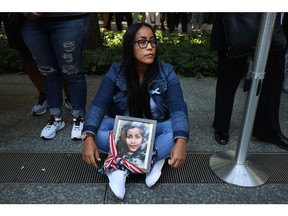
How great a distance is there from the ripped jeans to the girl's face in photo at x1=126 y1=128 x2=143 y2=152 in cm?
81

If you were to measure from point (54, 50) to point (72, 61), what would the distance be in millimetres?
171

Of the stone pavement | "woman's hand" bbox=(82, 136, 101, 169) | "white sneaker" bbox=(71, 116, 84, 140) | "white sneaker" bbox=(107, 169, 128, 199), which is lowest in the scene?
the stone pavement

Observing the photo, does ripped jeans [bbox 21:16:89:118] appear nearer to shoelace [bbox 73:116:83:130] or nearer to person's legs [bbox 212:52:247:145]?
shoelace [bbox 73:116:83:130]

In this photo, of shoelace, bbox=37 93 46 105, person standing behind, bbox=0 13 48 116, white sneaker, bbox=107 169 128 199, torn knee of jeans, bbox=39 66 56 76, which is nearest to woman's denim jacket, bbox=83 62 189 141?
white sneaker, bbox=107 169 128 199

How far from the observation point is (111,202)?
1808 millimetres

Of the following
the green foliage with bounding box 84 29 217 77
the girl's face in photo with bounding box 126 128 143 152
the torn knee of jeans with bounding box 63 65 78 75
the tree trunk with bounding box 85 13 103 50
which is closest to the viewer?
the girl's face in photo with bounding box 126 128 143 152

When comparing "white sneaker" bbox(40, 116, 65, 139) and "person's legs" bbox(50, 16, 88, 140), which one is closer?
"person's legs" bbox(50, 16, 88, 140)

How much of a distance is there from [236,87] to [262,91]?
21cm

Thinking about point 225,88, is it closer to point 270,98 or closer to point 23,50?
point 270,98

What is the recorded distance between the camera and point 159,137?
2064mm

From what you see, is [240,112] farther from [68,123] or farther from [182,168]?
[68,123]

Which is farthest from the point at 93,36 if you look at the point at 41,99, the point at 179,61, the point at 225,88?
the point at 225,88

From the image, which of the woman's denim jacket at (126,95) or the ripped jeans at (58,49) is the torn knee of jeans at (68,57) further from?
the woman's denim jacket at (126,95)

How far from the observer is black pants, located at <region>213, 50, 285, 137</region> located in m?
2.29
